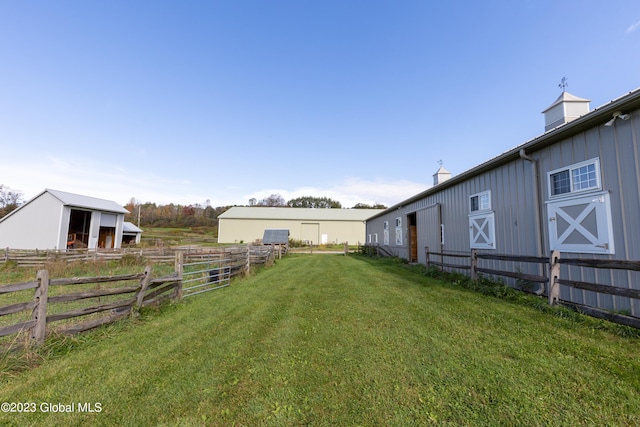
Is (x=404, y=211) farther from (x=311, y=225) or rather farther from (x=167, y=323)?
(x=311, y=225)

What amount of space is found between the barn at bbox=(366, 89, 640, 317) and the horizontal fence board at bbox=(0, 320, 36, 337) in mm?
9412

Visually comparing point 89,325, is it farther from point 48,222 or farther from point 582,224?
point 48,222

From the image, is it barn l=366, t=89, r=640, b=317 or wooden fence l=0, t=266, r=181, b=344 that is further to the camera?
barn l=366, t=89, r=640, b=317

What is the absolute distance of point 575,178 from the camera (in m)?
5.74

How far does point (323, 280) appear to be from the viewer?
32.1ft

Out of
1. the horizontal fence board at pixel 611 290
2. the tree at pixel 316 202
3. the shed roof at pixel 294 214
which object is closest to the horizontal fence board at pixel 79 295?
the horizontal fence board at pixel 611 290

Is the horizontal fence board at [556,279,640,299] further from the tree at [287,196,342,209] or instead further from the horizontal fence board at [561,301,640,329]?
the tree at [287,196,342,209]

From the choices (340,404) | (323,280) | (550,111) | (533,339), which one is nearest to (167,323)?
(340,404)

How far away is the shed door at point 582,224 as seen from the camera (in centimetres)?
509

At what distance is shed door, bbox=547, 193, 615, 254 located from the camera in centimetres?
509

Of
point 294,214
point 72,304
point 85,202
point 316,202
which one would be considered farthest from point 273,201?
point 72,304

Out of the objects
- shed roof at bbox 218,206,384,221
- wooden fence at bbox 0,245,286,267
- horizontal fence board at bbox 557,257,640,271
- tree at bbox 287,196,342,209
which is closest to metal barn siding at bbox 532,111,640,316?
horizontal fence board at bbox 557,257,640,271

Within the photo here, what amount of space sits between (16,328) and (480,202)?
10.9 meters

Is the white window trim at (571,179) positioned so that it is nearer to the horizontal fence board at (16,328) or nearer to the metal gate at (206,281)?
the metal gate at (206,281)
